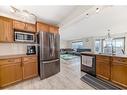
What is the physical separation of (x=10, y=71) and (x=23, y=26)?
5.32 ft

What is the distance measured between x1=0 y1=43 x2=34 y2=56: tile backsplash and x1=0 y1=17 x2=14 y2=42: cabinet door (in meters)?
0.36

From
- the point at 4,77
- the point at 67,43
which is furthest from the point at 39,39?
the point at 67,43

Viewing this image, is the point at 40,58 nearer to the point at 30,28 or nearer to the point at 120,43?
the point at 30,28

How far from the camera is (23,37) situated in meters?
3.49

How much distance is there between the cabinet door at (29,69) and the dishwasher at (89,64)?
217 centimetres

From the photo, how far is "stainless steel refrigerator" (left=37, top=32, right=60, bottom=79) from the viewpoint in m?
3.49

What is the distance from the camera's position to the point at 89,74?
405 cm

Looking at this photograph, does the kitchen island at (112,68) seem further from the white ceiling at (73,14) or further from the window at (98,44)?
the window at (98,44)

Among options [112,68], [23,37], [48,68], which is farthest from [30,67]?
[112,68]

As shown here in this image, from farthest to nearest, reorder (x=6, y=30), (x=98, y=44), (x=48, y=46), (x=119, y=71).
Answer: (x=98, y=44) → (x=48, y=46) → (x=6, y=30) → (x=119, y=71)

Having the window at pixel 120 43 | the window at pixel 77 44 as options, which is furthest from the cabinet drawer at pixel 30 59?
the window at pixel 77 44

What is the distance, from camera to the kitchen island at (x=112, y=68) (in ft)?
8.79

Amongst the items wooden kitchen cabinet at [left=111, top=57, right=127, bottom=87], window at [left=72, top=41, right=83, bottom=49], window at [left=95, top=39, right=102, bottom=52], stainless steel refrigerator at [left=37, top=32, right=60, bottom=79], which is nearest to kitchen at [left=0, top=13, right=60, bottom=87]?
stainless steel refrigerator at [left=37, top=32, right=60, bottom=79]
